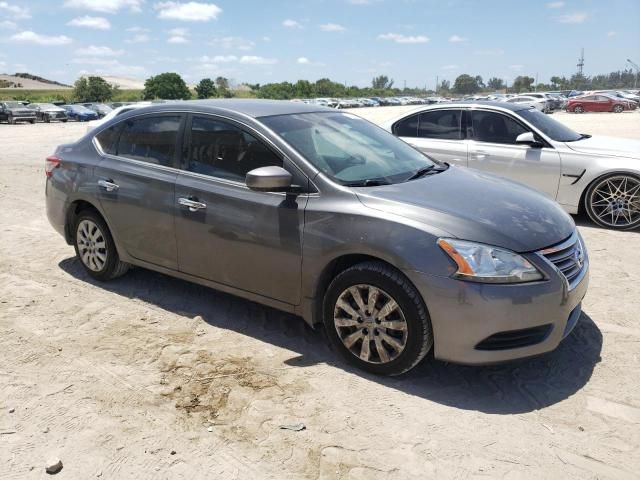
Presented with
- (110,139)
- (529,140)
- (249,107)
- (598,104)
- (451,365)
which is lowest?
(451,365)

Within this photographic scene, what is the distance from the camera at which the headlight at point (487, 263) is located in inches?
124

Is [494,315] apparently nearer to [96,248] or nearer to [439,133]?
[96,248]

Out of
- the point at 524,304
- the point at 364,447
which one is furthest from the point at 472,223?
the point at 364,447

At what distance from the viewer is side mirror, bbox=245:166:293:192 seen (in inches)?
142

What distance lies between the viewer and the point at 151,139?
→ 4738 millimetres

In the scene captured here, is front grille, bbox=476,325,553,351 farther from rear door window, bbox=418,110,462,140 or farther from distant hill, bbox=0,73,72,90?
distant hill, bbox=0,73,72,90

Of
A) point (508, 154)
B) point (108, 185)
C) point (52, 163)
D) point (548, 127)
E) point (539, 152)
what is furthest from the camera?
point (548, 127)

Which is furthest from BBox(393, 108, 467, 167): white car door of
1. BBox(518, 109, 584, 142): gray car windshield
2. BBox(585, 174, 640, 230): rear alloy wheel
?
BBox(585, 174, 640, 230): rear alloy wheel

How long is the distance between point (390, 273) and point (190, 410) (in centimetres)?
142

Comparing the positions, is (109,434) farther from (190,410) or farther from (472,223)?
(472,223)

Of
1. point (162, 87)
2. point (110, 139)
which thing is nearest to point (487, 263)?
point (110, 139)

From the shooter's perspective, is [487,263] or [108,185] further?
[108,185]

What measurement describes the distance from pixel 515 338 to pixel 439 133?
213 inches

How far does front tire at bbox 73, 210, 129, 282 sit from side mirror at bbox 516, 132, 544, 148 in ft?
17.2
